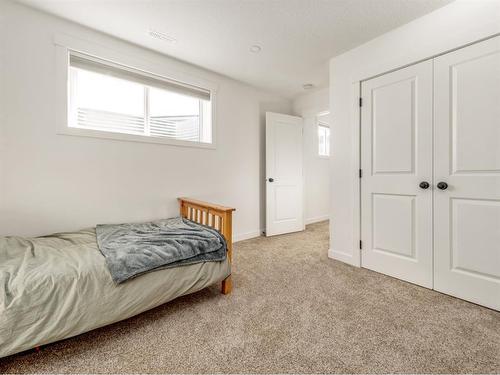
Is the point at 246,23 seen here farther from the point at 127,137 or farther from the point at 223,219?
the point at 223,219

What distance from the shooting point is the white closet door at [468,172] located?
160cm

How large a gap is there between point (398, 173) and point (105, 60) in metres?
2.95

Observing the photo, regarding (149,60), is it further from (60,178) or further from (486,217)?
(486,217)

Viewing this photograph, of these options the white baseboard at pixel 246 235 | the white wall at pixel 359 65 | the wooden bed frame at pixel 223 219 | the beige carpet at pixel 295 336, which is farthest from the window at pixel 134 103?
the beige carpet at pixel 295 336

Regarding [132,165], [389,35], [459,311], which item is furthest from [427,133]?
[132,165]

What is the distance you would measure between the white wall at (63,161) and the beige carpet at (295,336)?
45.8 inches

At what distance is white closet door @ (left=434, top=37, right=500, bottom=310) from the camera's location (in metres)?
1.60

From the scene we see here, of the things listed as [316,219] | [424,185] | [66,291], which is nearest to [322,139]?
[316,219]

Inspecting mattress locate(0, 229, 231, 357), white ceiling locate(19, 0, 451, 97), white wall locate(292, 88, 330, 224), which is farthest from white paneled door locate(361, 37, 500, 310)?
mattress locate(0, 229, 231, 357)

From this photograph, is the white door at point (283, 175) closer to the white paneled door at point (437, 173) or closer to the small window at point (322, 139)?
the small window at point (322, 139)

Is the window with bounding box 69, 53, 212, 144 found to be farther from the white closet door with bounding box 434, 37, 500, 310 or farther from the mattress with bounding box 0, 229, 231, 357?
the white closet door with bounding box 434, 37, 500, 310

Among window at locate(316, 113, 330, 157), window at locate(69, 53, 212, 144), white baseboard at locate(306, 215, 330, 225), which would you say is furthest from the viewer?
window at locate(316, 113, 330, 157)

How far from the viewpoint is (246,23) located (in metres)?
2.04

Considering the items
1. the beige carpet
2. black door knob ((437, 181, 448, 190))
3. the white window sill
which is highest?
the white window sill
